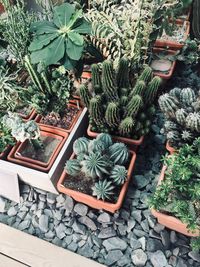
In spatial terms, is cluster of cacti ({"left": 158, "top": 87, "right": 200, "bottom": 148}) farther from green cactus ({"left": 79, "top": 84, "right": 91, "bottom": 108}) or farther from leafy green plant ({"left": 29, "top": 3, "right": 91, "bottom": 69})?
leafy green plant ({"left": 29, "top": 3, "right": 91, "bottom": 69})

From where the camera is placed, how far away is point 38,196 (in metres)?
1.62

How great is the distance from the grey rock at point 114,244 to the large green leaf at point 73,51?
0.79m

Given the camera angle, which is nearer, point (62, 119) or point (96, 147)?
point (96, 147)

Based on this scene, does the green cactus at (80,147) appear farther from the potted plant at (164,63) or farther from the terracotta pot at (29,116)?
the potted plant at (164,63)

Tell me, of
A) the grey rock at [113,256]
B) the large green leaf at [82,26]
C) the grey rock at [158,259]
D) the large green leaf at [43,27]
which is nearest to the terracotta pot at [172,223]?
the grey rock at [158,259]

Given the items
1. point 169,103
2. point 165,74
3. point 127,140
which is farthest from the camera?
point 165,74

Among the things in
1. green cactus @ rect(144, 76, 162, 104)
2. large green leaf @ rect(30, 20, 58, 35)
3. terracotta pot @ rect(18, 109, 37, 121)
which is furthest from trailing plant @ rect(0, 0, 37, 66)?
green cactus @ rect(144, 76, 162, 104)

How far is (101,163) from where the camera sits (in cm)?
135

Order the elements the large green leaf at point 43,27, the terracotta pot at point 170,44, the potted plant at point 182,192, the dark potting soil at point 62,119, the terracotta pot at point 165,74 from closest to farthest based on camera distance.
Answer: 1. the potted plant at point 182,192
2. the large green leaf at point 43,27
3. the dark potting soil at point 62,119
4. the terracotta pot at point 165,74
5. the terracotta pot at point 170,44

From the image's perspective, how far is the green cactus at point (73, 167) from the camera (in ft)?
4.63

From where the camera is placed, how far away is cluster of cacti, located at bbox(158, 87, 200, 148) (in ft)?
4.35

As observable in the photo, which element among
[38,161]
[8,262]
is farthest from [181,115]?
[8,262]

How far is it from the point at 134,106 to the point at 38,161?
19.9 inches

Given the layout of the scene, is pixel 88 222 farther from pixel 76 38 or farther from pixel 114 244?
pixel 76 38
